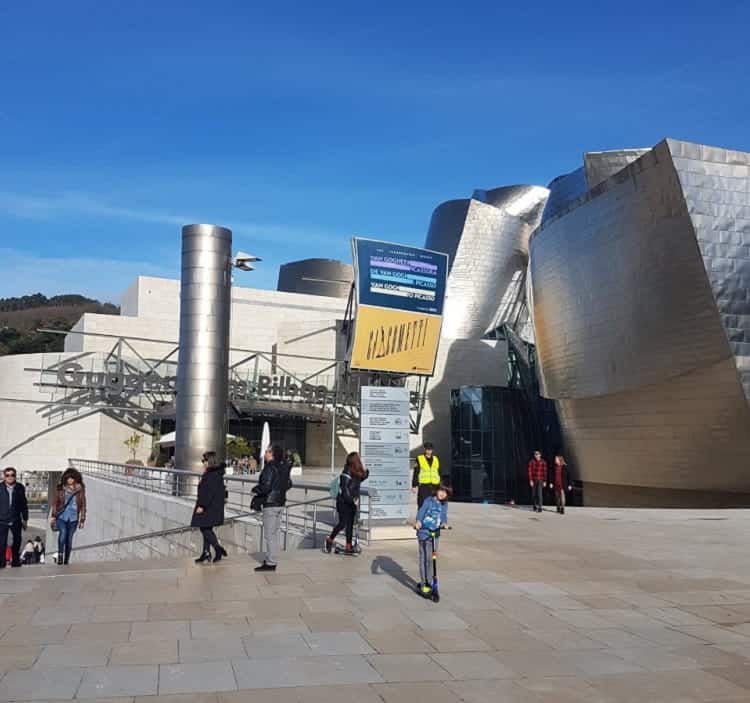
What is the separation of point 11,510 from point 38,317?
13622 centimetres

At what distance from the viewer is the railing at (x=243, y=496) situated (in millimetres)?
13185

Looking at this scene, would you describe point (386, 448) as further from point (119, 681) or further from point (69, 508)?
point (119, 681)

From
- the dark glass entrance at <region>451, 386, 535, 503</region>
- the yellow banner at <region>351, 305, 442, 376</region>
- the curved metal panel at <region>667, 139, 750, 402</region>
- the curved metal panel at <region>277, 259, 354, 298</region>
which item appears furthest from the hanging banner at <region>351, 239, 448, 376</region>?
the curved metal panel at <region>277, 259, 354, 298</region>

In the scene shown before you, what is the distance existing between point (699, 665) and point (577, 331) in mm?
23575

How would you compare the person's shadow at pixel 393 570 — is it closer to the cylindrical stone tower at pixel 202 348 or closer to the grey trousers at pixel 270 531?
the grey trousers at pixel 270 531

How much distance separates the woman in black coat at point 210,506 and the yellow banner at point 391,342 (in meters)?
6.84

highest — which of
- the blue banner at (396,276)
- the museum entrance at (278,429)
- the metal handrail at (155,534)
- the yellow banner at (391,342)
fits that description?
the blue banner at (396,276)

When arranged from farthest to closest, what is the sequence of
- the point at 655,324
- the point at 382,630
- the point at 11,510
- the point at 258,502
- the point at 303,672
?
the point at 655,324 < the point at 11,510 < the point at 258,502 < the point at 382,630 < the point at 303,672

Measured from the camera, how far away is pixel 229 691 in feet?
16.1

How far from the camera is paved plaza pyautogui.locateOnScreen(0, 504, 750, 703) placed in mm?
5062

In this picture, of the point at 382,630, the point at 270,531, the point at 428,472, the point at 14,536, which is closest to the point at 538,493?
the point at 428,472

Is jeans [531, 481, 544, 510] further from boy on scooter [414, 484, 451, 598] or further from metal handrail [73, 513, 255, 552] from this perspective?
boy on scooter [414, 484, 451, 598]

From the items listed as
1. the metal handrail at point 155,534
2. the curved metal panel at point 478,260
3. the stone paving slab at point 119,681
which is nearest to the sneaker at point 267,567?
the metal handrail at point 155,534

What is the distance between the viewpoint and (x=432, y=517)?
8062 millimetres
